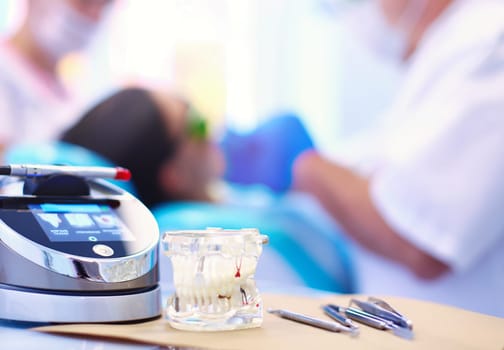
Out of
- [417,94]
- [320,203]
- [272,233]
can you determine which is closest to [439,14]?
[417,94]

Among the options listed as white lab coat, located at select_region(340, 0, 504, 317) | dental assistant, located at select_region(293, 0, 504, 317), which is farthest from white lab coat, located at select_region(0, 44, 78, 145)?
white lab coat, located at select_region(340, 0, 504, 317)

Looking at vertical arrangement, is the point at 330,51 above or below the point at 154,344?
above

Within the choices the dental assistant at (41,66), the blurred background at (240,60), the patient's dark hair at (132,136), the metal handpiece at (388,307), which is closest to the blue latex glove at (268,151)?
the blurred background at (240,60)

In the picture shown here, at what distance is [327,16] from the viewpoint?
1869 mm

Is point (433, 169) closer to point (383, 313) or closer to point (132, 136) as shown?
point (132, 136)

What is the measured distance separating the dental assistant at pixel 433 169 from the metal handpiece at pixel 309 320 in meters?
1.02

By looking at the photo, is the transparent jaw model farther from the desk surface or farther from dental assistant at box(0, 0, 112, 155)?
dental assistant at box(0, 0, 112, 155)

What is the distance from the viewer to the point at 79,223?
0.59m

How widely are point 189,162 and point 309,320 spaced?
138 centimetres

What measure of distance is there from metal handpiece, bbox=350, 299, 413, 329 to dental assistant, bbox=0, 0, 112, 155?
4.61ft

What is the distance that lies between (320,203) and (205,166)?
330mm

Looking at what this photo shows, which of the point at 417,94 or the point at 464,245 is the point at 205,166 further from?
the point at 464,245

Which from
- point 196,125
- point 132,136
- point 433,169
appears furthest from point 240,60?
point 433,169

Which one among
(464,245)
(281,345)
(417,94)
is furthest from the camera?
(417,94)
